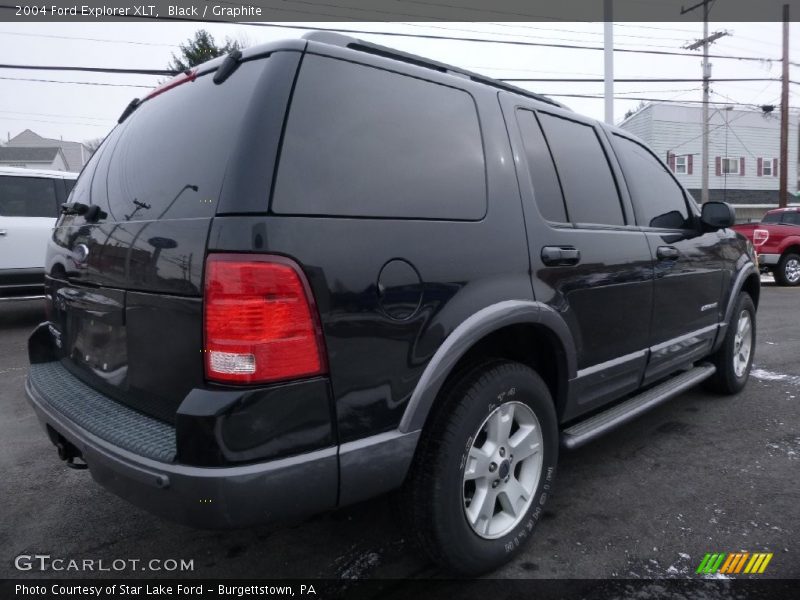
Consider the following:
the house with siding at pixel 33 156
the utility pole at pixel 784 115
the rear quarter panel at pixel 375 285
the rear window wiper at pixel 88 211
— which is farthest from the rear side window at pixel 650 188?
the house with siding at pixel 33 156

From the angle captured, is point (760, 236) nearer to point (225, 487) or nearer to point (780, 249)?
point (780, 249)

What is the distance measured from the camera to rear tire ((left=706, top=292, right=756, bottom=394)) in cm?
419

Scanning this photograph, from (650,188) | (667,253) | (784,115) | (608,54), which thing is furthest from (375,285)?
(784,115)

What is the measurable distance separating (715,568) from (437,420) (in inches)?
51.8

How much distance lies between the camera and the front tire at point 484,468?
1.93 meters

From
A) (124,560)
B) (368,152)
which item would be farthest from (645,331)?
(124,560)

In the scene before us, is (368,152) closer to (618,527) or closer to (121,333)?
(121,333)

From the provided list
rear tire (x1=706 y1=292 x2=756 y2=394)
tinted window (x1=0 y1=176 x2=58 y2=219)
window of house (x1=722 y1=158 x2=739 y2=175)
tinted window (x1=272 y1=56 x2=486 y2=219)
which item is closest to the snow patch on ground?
rear tire (x1=706 y1=292 x2=756 y2=394)

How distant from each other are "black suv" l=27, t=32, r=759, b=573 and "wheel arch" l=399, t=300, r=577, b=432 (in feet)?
0.03

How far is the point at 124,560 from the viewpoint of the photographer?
7.62ft

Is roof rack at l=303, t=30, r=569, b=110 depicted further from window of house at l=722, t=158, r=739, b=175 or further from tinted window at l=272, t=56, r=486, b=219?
window of house at l=722, t=158, r=739, b=175

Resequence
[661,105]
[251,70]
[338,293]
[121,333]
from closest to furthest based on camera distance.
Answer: [338,293] < [251,70] < [121,333] < [661,105]

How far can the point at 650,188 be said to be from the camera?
3424 mm

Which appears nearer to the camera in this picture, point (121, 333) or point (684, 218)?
point (121, 333)
